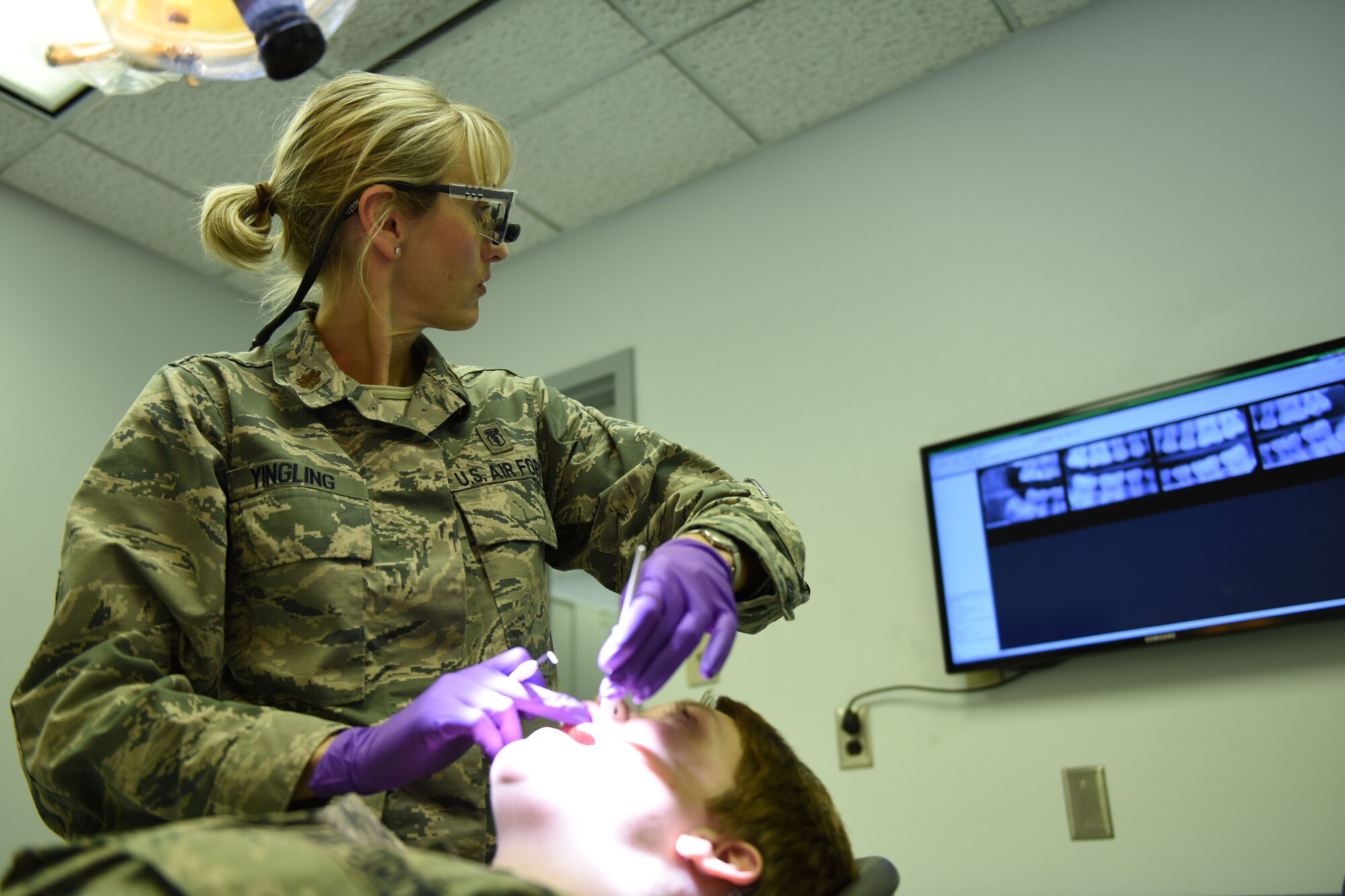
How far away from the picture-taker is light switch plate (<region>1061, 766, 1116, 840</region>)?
7.27 ft

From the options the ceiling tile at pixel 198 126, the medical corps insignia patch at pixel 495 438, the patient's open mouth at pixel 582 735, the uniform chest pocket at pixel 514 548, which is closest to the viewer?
the patient's open mouth at pixel 582 735

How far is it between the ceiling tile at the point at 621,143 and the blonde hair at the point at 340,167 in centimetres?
142

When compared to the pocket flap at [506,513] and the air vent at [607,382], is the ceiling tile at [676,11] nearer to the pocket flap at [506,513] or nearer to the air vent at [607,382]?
the air vent at [607,382]

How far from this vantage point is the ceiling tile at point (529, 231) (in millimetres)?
3471

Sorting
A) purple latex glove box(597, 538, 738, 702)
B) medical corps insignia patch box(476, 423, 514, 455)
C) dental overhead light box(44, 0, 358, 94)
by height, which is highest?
dental overhead light box(44, 0, 358, 94)

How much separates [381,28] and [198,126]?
0.66 m

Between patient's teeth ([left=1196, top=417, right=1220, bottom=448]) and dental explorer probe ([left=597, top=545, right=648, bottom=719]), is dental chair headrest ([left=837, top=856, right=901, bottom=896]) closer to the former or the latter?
dental explorer probe ([left=597, top=545, right=648, bottom=719])

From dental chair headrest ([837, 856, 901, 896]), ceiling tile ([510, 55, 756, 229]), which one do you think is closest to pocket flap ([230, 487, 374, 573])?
dental chair headrest ([837, 856, 901, 896])

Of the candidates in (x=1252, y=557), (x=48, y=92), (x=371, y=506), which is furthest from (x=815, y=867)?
(x=48, y=92)

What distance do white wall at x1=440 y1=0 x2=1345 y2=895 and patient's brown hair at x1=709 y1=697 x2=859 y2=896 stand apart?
4.27 ft

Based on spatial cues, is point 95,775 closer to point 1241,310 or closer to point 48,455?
point 1241,310

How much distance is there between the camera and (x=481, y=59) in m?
2.80

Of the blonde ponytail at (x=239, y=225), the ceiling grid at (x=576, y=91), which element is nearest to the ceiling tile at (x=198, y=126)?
the ceiling grid at (x=576, y=91)

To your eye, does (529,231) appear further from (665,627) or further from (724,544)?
(665,627)
